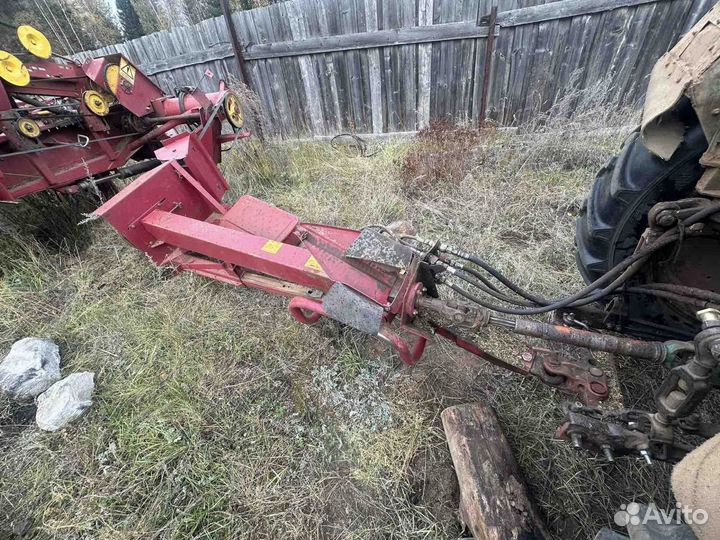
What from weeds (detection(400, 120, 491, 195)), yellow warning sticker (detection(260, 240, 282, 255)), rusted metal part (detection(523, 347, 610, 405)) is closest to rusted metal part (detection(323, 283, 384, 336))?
yellow warning sticker (detection(260, 240, 282, 255))

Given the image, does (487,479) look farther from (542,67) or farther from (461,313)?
(542,67)

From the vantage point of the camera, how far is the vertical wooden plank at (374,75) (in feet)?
15.2

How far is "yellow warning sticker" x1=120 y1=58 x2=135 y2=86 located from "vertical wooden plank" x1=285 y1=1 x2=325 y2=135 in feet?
9.52

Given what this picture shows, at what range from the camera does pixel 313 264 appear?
1818 millimetres

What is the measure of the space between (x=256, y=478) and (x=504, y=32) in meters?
5.26

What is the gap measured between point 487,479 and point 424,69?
4923 mm

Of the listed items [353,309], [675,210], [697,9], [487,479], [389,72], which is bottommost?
[487,479]

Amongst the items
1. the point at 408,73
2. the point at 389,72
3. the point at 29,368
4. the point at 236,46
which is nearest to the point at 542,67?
the point at 408,73

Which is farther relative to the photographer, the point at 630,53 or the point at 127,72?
the point at 630,53

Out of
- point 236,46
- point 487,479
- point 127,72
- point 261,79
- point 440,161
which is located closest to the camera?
point 487,479

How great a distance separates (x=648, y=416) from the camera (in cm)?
127

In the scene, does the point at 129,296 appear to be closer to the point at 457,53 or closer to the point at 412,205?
the point at 412,205

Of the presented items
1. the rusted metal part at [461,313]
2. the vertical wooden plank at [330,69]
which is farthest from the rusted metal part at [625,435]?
the vertical wooden plank at [330,69]

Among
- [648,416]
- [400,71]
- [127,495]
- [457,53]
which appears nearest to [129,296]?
[127,495]
